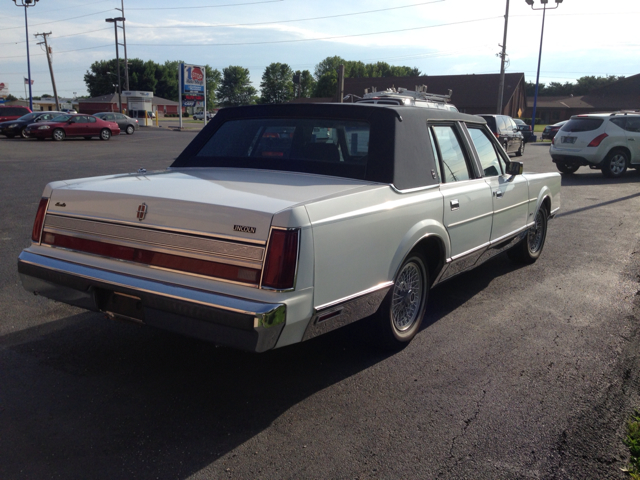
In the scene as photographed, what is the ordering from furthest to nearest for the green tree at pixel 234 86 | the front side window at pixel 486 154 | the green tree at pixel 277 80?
the green tree at pixel 234 86, the green tree at pixel 277 80, the front side window at pixel 486 154

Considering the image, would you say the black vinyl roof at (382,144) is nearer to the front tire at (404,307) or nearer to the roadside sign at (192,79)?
the front tire at (404,307)

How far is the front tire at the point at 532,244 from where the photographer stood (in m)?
6.35

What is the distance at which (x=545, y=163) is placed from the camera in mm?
20562

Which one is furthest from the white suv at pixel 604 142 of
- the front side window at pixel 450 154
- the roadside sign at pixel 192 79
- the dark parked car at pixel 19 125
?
the roadside sign at pixel 192 79

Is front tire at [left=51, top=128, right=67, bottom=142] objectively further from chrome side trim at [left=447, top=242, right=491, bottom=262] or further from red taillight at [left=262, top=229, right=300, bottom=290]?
red taillight at [left=262, top=229, right=300, bottom=290]

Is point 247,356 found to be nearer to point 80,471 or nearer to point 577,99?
point 80,471

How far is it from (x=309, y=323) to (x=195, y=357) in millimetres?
1248

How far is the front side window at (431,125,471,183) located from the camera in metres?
4.44

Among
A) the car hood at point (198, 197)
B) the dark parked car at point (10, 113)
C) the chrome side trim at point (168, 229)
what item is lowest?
the chrome side trim at point (168, 229)

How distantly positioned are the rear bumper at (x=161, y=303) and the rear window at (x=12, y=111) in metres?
34.4

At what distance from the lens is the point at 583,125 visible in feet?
52.3

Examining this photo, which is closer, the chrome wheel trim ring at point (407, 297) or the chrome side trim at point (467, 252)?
the chrome wheel trim ring at point (407, 297)

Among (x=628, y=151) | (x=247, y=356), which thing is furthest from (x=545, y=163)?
(x=247, y=356)

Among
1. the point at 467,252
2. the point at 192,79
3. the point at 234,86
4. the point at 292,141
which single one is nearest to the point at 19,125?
the point at 192,79
